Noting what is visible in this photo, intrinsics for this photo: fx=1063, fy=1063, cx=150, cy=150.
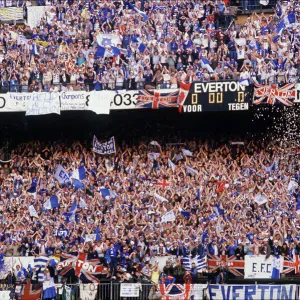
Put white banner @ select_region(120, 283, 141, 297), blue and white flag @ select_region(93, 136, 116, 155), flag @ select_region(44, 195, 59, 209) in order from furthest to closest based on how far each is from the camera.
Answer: blue and white flag @ select_region(93, 136, 116, 155) → flag @ select_region(44, 195, 59, 209) → white banner @ select_region(120, 283, 141, 297)

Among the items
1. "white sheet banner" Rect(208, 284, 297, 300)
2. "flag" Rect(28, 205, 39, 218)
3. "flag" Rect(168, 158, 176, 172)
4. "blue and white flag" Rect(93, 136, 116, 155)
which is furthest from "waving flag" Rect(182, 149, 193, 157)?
"white sheet banner" Rect(208, 284, 297, 300)

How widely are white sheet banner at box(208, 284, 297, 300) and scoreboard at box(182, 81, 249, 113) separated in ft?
23.6

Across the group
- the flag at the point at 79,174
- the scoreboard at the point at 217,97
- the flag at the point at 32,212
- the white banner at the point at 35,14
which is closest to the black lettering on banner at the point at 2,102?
the flag at the point at 79,174

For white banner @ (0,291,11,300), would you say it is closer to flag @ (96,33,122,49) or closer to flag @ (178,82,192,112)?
flag @ (178,82,192,112)

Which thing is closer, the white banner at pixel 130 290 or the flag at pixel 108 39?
the white banner at pixel 130 290

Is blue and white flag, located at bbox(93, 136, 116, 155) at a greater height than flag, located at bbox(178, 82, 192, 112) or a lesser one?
lesser

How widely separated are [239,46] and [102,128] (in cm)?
585

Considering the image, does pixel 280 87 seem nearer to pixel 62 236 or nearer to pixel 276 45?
pixel 276 45

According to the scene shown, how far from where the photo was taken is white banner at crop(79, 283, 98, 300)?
28203 mm

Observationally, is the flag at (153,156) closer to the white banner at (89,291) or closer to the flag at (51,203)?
the flag at (51,203)

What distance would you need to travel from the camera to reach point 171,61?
34125mm

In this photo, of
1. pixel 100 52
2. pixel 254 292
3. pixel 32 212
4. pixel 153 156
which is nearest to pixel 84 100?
pixel 100 52

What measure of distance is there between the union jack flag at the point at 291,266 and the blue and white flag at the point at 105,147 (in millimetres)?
8405

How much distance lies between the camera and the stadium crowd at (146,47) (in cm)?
3344
